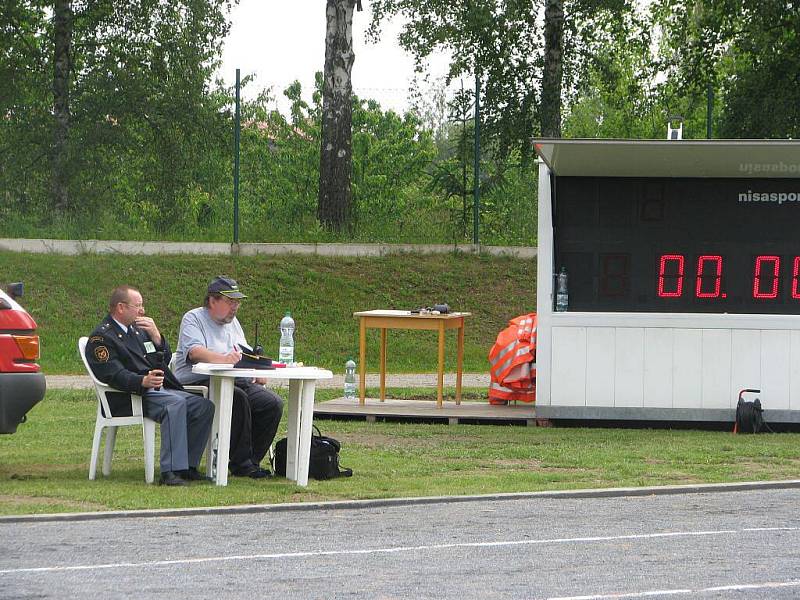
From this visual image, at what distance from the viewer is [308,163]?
35.4 metres

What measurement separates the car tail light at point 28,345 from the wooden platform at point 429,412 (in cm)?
487

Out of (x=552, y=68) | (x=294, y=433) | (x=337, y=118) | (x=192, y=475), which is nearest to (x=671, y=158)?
(x=294, y=433)

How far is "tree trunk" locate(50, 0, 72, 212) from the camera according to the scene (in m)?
25.4

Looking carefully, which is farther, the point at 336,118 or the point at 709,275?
the point at 336,118

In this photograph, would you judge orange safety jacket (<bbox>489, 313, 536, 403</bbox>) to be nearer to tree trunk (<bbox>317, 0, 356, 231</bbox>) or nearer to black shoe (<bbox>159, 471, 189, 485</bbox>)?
black shoe (<bbox>159, 471, 189, 485</bbox>)

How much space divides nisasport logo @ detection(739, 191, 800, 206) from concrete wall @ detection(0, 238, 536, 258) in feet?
35.6

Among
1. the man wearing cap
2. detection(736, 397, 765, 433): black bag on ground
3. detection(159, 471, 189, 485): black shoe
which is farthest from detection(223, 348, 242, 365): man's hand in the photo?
detection(736, 397, 765, 433): black bag on ground

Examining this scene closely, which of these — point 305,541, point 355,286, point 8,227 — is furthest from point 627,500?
point 8,227

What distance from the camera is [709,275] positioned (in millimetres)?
14117

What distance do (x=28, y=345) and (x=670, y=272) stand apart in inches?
273

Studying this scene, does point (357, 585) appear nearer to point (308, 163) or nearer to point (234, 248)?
point (234, 248)

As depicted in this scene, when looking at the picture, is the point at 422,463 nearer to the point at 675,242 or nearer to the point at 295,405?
the point at 295,405

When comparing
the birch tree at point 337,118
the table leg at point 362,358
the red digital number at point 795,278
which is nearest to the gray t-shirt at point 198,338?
the table leg at point 362,358

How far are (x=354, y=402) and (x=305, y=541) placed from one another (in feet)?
25.1
